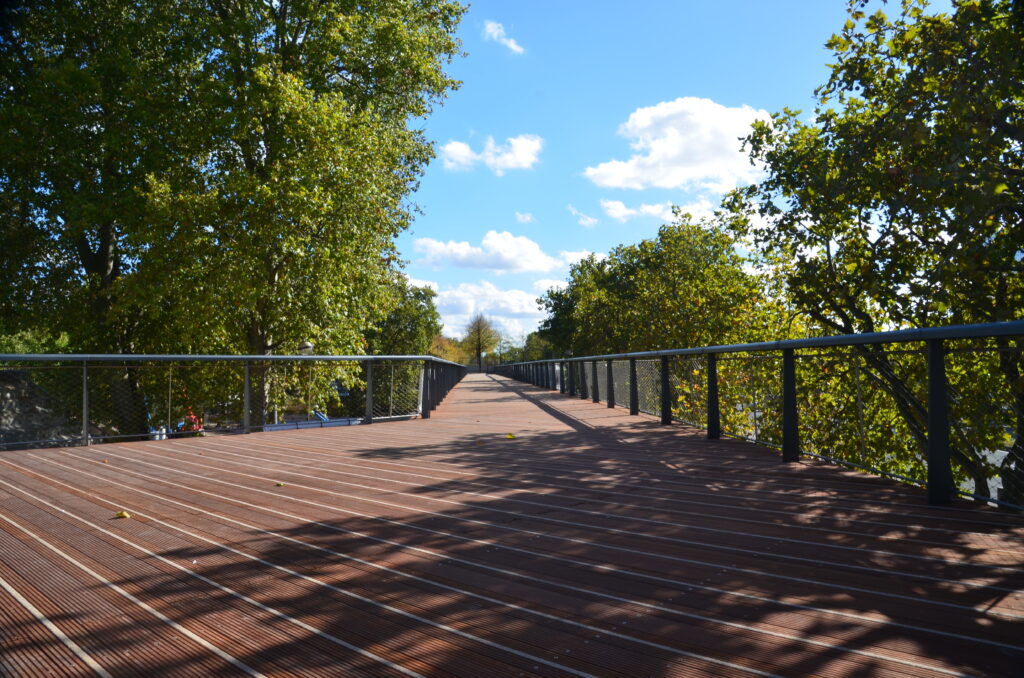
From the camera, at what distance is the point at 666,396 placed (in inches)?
369

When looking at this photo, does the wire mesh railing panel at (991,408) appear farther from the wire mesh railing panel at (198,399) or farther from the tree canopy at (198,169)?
the tree canopy at (198,169)

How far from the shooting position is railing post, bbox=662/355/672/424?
9.18m

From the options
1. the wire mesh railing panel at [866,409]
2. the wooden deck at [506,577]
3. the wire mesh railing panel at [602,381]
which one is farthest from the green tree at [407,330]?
the wooden deck at [506,577]

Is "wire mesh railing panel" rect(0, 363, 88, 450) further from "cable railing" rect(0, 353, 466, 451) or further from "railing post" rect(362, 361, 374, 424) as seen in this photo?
"railing post" rect(362, 361, 374, 424)

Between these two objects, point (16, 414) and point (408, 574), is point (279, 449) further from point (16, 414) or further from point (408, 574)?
point (408, 574)

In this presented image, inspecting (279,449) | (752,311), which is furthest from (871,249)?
(279,449)

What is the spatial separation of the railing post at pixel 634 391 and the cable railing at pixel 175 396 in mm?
3514

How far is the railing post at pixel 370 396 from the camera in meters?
10.6

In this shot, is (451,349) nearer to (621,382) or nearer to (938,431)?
(621,382)

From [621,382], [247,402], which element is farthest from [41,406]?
[621,382]

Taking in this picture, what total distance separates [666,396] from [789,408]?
3772 mm

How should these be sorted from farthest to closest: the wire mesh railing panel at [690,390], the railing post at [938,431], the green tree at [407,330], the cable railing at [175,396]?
the green tree at [407,330], the wire mesh railing panel at [690,390], the cable railing at [175,396], the railing post at [938,431]

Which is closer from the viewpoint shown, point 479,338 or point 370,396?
point 370,396

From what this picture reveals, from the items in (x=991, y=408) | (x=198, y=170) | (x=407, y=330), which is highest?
(x=198, y=170)
